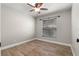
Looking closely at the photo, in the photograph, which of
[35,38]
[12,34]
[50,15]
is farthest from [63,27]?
[12,34]

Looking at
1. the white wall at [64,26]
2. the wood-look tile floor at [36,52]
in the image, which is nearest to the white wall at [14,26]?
the wood-look tile floor at [36,52]

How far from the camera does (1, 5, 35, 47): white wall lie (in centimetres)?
235

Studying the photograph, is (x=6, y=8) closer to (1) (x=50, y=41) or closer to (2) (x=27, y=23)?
(2) (x=27, y=23)

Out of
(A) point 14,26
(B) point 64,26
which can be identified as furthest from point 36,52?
(B) point 64,26

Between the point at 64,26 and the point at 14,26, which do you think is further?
the point at 64,26

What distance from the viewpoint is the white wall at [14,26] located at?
235 centimetres

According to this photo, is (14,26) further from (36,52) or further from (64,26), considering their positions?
(64,26)

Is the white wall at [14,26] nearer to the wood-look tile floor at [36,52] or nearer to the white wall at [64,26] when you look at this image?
the wood-look tile floor at [36,52]

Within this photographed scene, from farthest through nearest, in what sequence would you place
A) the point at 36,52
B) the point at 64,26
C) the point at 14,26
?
1. the point at 64,26
2. the point at 14,26
3. the point at 36,52

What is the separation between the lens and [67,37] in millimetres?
2840

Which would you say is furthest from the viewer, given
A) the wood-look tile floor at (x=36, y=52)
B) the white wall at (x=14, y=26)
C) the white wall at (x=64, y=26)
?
the white wall at (x=64, y=26)

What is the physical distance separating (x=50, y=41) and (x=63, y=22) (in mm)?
1330

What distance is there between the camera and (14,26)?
2732mm

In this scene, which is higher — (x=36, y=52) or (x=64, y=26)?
(x=64, y=26)
